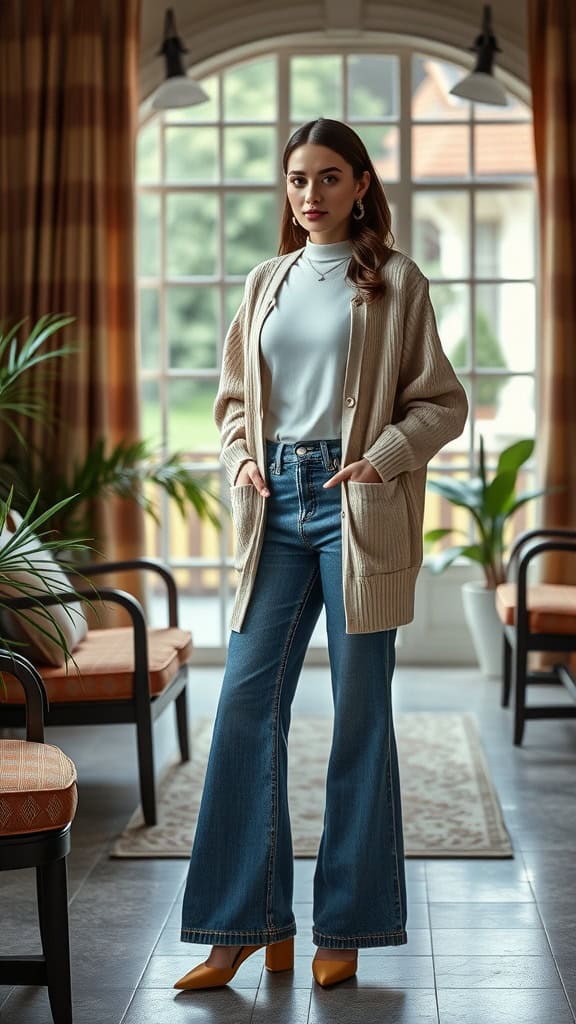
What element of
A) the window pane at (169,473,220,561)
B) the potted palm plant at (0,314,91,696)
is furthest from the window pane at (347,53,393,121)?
the window pane at (169,473,220,561)

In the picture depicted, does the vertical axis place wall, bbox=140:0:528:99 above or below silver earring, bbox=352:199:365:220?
above

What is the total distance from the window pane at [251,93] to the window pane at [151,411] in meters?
1.18

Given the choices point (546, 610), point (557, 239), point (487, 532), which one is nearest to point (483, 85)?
point (557, 239)

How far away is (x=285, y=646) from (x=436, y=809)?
1323 millimetres

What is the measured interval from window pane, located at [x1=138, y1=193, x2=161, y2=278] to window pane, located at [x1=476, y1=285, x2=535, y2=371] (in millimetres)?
1361

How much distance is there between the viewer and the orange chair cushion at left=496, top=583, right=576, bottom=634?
156 inches

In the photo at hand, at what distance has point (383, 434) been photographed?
224 cm

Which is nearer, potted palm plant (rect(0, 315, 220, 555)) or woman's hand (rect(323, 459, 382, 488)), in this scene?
woman's hand (rect(323, 459, 382, 488))

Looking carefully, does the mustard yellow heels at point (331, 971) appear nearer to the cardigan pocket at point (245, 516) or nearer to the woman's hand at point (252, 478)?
the cardigan pocket at point (245, 516)

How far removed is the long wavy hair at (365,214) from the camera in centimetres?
225

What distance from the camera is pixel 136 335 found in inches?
197

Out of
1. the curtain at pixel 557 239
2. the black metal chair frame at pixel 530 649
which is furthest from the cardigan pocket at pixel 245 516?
the curtain at pixel 557 239

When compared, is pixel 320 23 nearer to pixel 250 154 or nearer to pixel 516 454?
pixel 250 154

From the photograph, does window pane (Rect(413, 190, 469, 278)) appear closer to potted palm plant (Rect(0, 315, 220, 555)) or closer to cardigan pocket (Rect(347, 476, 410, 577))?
potted palm plant (Rect(0, 315, 220, 555))
